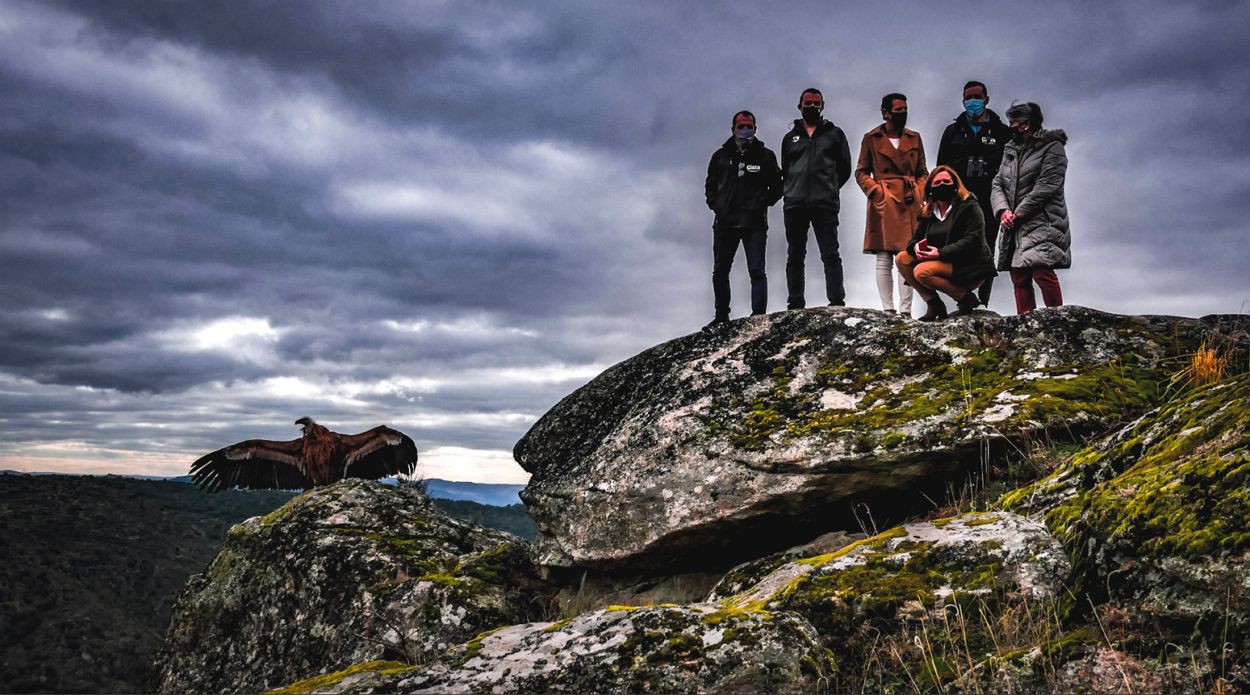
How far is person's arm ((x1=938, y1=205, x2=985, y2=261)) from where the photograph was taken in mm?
8695

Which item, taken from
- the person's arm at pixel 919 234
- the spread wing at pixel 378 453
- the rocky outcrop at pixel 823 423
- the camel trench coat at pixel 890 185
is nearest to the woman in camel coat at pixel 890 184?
the camel trench coat at pixel 890 185

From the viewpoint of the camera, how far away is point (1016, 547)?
4.82m

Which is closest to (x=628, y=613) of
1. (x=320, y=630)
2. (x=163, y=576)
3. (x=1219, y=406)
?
(x=1219, y=406)

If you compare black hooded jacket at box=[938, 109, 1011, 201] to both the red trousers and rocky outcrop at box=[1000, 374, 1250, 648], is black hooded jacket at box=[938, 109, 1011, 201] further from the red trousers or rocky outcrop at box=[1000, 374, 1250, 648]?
rocky outcrop at box=[1000, 374, 1250, 648]

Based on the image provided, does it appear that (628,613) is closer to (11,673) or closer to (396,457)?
(396,457)

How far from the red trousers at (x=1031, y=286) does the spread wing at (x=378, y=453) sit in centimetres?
1048

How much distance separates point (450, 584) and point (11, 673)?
193 ft

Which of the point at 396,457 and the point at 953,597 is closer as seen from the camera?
the point at 953,597

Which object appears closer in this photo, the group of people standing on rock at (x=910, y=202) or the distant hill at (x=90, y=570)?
the group of people standing on rock at (x=910, y=202)

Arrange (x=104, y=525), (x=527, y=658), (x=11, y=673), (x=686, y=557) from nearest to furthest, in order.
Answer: (x=527, y=658)
(x=686, y=557)
(x=11, y=673)
(x=104, y=525)

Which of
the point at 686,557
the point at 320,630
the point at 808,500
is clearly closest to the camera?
the point at 808,500

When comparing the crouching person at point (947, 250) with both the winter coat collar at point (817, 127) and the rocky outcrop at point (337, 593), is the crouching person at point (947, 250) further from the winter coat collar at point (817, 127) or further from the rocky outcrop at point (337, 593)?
the rocky outcrop at point (337, 593)

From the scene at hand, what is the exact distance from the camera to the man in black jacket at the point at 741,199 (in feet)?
35.4

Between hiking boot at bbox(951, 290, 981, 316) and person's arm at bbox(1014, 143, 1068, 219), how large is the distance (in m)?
1.55
